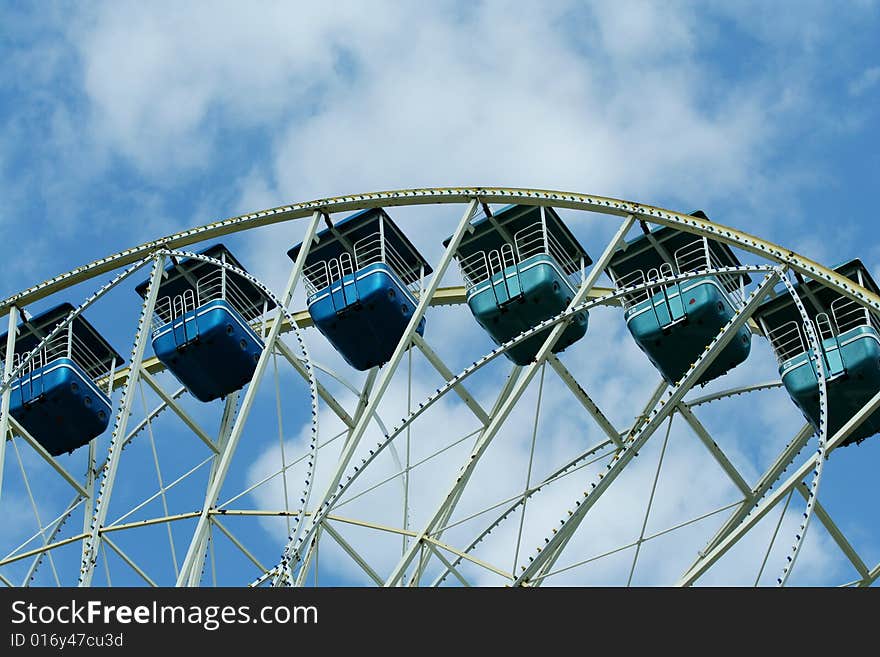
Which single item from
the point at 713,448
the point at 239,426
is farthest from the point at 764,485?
the point at 239,426

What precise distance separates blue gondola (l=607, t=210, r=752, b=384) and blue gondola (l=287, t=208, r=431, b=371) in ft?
13.1

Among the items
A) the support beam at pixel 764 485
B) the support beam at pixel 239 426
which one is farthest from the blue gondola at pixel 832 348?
the support beam at pixel 239 426

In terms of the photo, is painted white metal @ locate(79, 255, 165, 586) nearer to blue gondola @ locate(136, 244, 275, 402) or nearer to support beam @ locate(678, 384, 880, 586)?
blue gondola @ locate(136, 244, 275, 402)

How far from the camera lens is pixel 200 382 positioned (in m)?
34.2

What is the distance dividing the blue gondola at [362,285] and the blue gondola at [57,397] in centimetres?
507

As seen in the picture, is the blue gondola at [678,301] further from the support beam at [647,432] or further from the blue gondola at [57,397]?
the blue gondola at [57,397]

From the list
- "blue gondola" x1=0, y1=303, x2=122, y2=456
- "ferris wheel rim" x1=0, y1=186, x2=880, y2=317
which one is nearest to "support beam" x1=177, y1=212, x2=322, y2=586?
"ferris wheel rim" x1=0, y1=186, x2=880, y2=317

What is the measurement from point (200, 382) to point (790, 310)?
1122 cm

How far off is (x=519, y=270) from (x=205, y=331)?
621cm

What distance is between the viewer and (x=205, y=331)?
33750 mm

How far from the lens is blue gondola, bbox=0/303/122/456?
35781 millimetres

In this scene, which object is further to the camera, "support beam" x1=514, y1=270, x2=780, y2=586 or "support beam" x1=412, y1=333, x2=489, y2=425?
"support beam" x1=412, y1=333, x2=489, y2=425

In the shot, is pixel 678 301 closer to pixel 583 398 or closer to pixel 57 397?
pixel 583 398
